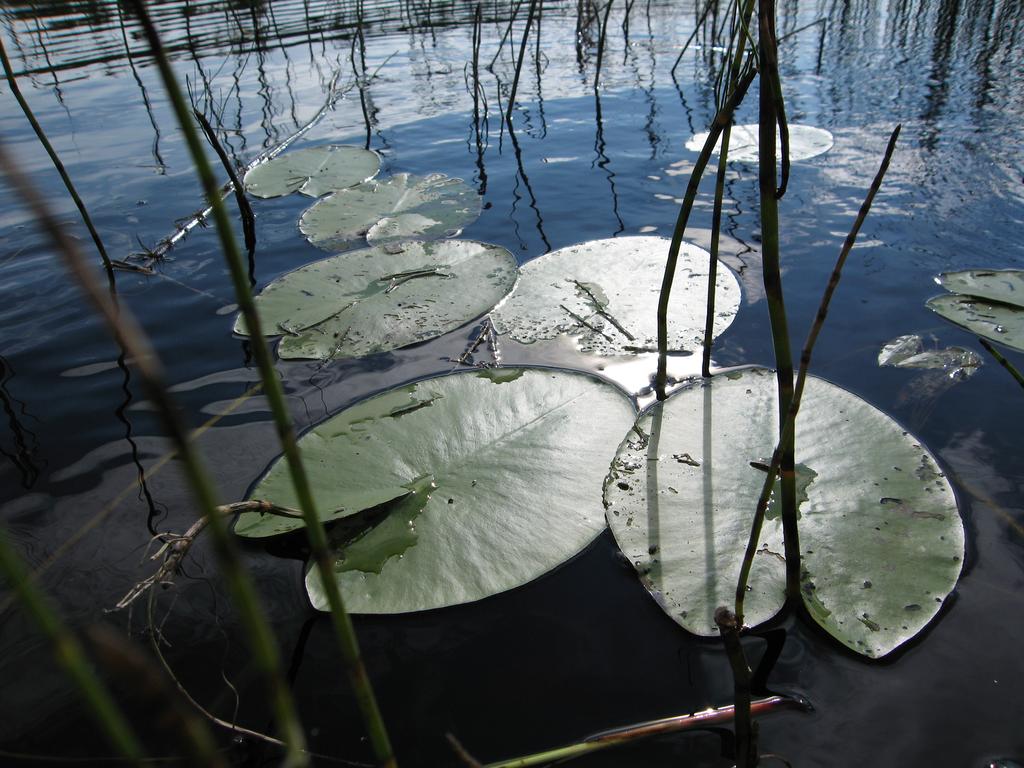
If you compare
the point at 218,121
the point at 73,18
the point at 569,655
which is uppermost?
the point at 73,18

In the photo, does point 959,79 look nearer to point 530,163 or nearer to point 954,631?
point 530,163

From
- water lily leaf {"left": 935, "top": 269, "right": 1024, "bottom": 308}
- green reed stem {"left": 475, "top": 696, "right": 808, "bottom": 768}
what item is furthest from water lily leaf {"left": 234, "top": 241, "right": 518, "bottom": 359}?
water lily leaf {"left": 935, "top": 269, "right": 1024, "bottom": 308}

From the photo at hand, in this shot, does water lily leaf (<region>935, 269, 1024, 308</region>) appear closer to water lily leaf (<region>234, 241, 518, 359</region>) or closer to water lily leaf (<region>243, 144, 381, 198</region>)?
water lily leaf (<region>234, 241, 518, 359</region>)

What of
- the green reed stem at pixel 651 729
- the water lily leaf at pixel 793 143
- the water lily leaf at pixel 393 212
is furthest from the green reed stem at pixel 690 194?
the water lily leaf at pixel 793 143

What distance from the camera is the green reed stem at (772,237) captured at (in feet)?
2.92

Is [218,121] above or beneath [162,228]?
above

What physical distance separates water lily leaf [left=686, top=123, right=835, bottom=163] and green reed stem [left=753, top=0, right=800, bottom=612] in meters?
2.70

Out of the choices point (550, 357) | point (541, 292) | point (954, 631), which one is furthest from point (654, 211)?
point (954, 631)

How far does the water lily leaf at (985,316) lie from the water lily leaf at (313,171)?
2.91 m

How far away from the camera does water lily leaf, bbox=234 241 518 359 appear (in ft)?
7.41

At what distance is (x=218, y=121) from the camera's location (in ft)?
15.0

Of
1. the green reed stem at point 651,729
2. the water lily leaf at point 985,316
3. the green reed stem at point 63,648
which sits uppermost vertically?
the green reed stem at point 63,648

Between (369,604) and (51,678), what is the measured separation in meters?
0.64

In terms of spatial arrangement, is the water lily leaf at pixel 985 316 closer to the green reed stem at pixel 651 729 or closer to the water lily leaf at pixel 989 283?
the water lily leaf at pixel 989 283
